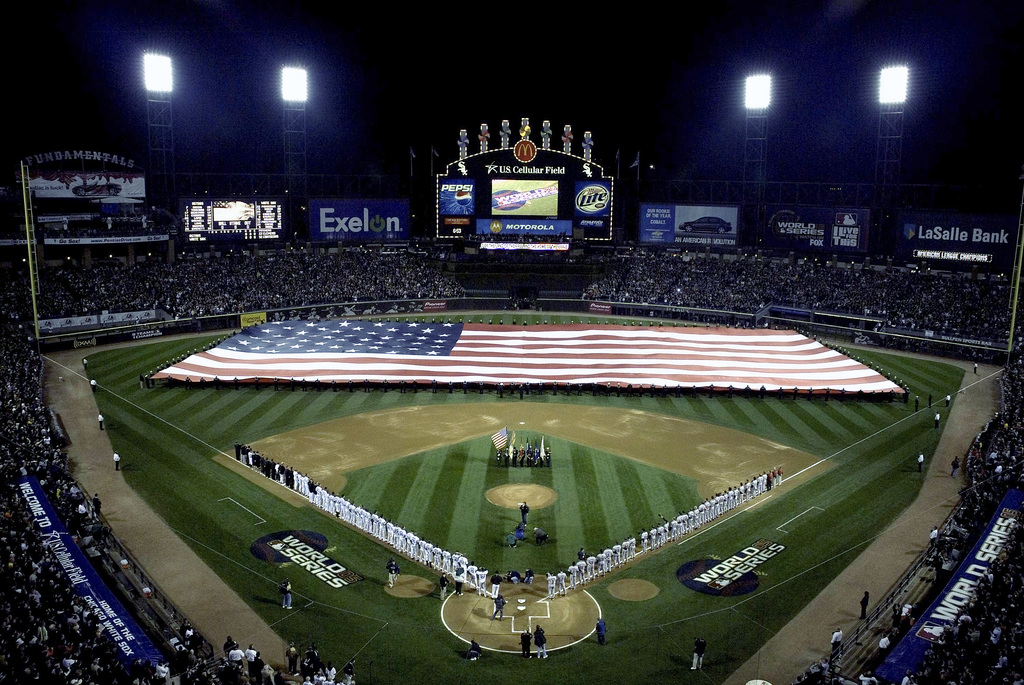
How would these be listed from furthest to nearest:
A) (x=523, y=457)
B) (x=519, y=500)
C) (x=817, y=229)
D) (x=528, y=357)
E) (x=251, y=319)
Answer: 1. (x=817, y=229)
2. (x=251, y=319)
3. (x=528, y=357)
4. (x=523, y=457)
5. (x=519, y=500)

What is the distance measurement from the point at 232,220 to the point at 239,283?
8.40 m

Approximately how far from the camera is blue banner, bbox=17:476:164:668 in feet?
71.5

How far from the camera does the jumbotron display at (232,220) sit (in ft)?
254

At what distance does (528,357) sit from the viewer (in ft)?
185

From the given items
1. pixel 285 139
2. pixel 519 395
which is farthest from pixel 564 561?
pixel 285 139

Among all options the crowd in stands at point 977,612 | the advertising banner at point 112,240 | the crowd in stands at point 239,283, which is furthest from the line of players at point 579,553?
the advertising banner at point 112,240

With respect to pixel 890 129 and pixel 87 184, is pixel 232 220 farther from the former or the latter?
pixel 890 129

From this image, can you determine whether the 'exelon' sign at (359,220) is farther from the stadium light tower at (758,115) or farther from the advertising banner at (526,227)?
the stadium light tower at (758,115)

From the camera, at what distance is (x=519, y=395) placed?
50.4 metres

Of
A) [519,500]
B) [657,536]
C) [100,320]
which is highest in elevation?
[100,320]

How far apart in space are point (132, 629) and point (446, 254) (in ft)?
217

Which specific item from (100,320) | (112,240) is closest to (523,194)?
(112,240)

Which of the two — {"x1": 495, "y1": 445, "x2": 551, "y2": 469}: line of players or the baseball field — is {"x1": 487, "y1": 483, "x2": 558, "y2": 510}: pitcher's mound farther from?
{"x1": 495, "y1": 445, "x2": 551, "y2": 469}: line of players

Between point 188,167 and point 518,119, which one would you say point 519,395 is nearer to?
point 518,119
